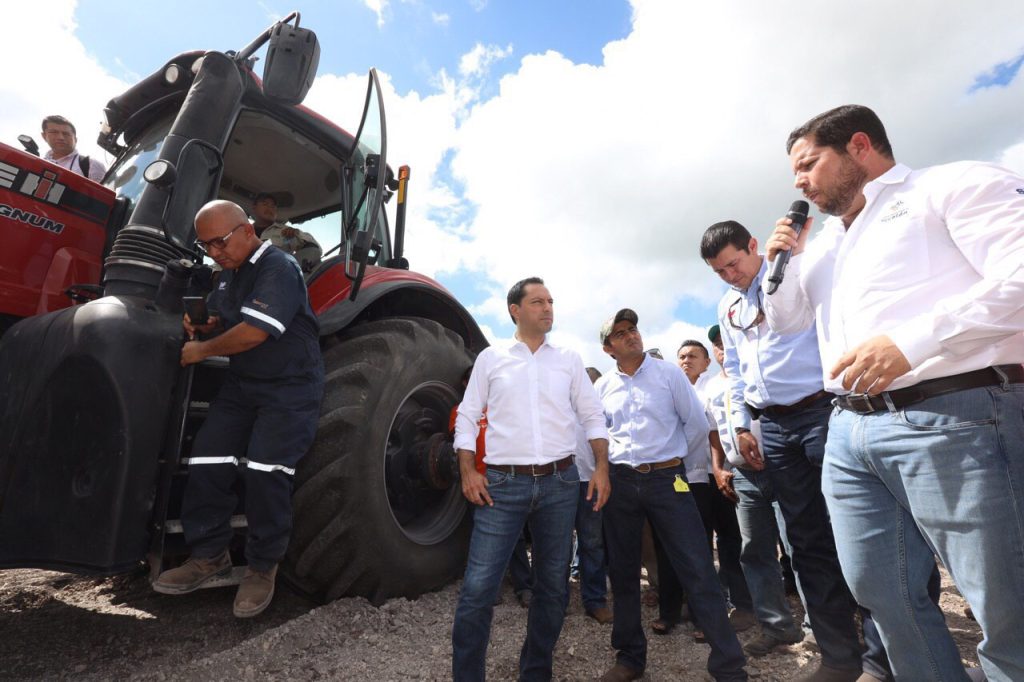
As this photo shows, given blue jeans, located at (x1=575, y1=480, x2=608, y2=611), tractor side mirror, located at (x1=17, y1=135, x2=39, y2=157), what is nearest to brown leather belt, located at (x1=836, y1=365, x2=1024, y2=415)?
blue jeans, located at (x1=575, y1=480, x2=608, y2=611)

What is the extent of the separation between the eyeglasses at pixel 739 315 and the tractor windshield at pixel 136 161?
281 cm

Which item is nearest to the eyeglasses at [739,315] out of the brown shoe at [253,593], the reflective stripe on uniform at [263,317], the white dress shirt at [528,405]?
the white dress shirt at [528,405]

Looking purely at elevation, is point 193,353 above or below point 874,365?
above

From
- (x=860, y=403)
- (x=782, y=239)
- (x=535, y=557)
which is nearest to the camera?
(x=860, y=403)

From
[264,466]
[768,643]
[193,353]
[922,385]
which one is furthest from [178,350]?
[768,643]

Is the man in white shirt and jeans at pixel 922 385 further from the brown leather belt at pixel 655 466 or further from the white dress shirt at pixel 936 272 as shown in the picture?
the brown leather belt at pixel 655 466

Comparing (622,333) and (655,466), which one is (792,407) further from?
(622,333)

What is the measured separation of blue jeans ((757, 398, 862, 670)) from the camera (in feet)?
8.22

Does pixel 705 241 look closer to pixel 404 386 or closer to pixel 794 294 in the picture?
pixel 794 294

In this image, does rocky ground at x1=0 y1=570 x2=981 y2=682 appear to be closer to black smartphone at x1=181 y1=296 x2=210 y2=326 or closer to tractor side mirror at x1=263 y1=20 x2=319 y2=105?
black smartphone at x1=181 y1=296 x2=210 y2=326

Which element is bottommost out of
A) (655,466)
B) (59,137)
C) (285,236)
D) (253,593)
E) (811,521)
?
(253,593)

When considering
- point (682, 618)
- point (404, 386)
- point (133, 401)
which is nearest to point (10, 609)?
point (133, 401)

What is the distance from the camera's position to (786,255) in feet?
6.54

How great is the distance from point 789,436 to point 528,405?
3.82 feet
